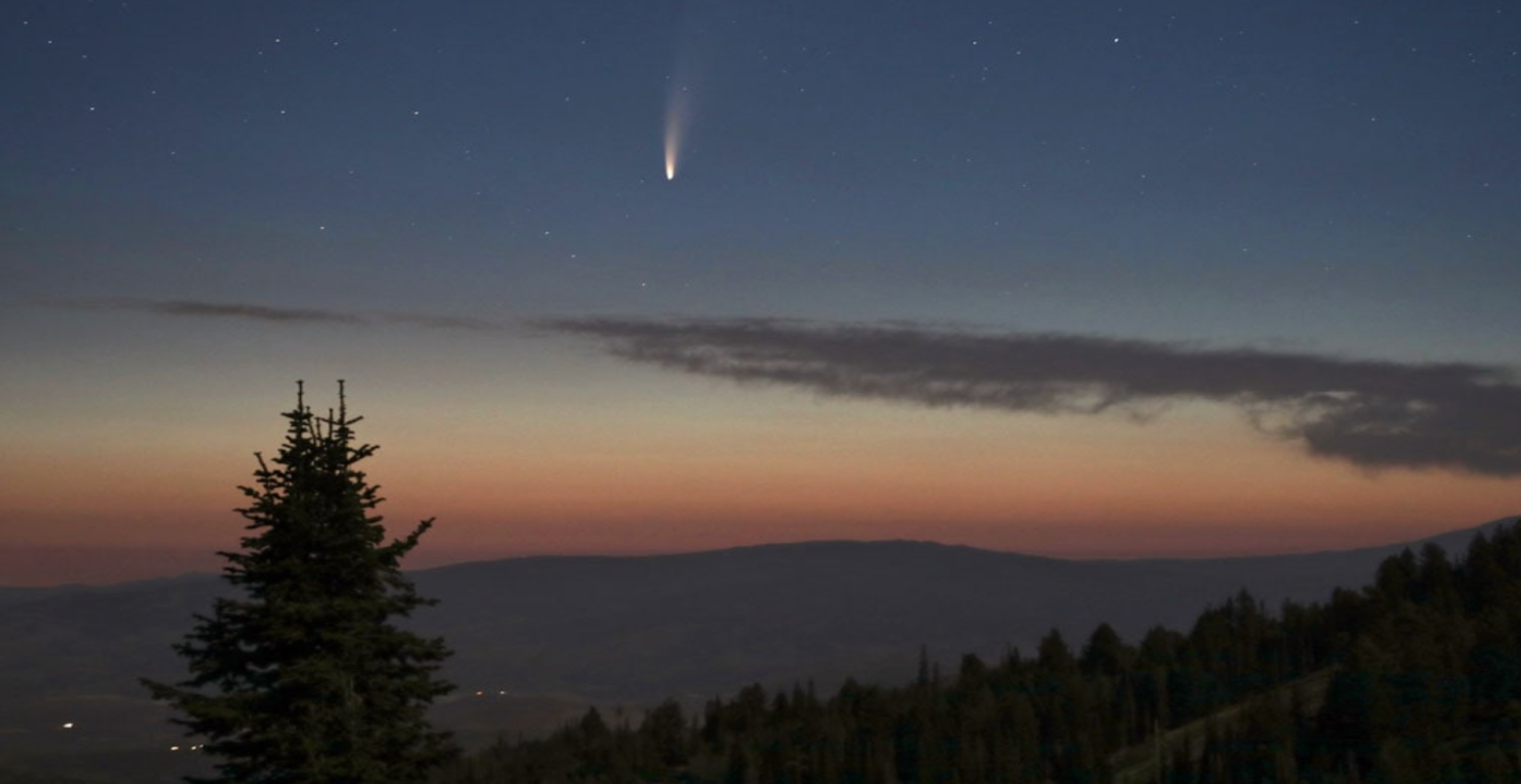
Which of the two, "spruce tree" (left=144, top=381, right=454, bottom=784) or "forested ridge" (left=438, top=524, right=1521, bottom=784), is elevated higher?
"spruce tree" (left=144, top=381, right=454, bottom=784)

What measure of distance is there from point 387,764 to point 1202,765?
5543cm

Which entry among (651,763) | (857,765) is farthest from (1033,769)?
(651,763)

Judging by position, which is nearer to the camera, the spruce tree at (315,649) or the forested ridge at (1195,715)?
the spruce tree at (315,649)

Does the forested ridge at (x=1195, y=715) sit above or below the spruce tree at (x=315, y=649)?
below

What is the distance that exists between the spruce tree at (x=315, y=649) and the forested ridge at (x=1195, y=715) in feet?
154

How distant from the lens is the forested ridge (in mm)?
72812

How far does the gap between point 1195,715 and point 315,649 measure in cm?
8213

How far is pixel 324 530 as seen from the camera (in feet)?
102

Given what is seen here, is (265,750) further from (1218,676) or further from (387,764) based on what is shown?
(1218,676)

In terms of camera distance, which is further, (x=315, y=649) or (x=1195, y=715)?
(x=1195, y=715)

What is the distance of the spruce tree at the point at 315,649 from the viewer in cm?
2942

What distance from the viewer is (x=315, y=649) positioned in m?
30.7

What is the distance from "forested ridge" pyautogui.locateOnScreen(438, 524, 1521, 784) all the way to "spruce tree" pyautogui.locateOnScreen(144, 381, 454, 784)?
47.0 metres

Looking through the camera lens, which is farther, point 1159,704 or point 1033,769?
point 1159,704
